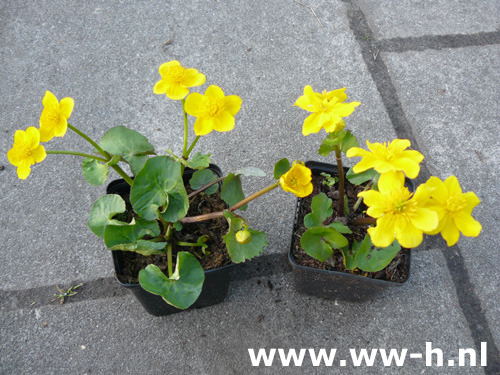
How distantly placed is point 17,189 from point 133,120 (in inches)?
18.5

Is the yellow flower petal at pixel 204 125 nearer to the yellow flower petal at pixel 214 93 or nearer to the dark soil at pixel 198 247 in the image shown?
the yellow flower petal at pixel 214 93

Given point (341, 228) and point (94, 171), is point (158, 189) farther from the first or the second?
point (341, 228)

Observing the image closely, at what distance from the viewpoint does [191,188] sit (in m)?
1.11

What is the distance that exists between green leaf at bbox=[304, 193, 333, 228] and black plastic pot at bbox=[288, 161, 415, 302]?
122 millimetres

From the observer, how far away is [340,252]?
1.06 m

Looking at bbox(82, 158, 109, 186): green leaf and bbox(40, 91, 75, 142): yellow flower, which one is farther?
bbox(82, 158, 109, 186): green leaf

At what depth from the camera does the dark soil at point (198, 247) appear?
3.43ft

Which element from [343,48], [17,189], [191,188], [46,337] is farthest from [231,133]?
[46,337]

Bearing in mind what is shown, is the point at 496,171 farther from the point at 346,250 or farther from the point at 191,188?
the point at 191,188

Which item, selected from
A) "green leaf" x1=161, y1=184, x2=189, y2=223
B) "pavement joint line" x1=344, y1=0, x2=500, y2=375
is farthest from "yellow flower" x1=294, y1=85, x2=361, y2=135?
"pavement joint line" x1=344, y1=0, x2=500, y2=375

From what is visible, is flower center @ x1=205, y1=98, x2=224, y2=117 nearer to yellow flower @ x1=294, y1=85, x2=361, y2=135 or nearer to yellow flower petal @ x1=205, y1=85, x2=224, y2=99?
yellow flower petal @ x1=205, y1=85, x2=224, y2=99

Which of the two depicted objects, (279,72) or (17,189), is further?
(279,72)

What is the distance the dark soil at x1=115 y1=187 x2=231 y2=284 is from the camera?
3.43 feet

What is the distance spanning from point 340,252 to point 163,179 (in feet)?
1.62
